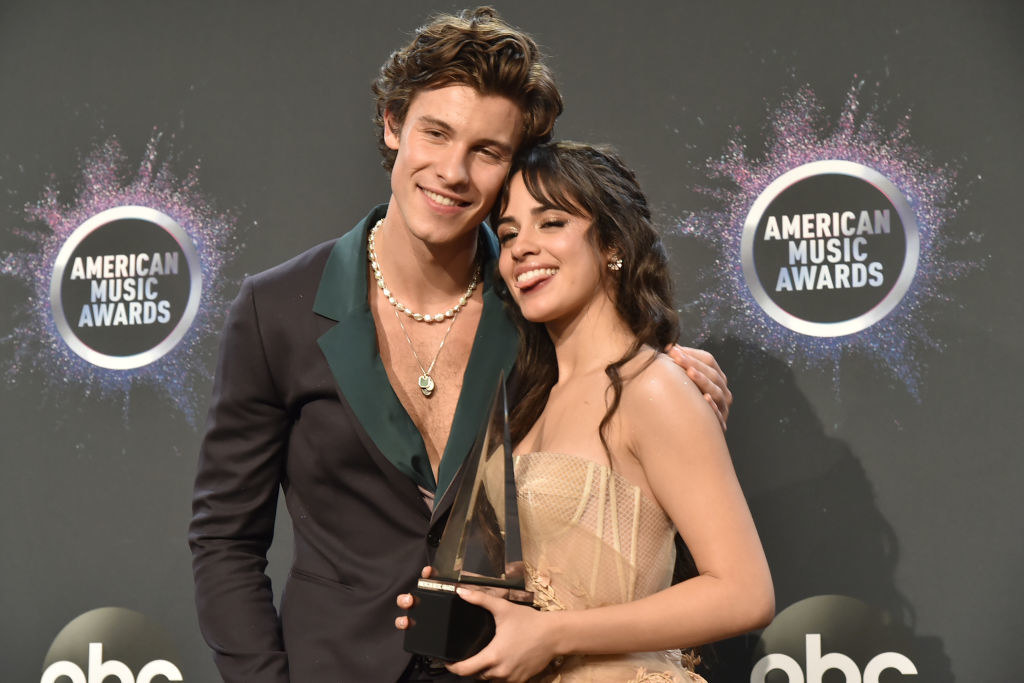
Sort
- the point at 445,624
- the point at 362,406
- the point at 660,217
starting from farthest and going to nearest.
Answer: the point at 660,217, the point at 362,406, the point at 445,624

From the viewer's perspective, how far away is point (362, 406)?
1.98 meters

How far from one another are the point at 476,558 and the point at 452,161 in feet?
2.60

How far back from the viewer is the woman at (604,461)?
5.73 ft

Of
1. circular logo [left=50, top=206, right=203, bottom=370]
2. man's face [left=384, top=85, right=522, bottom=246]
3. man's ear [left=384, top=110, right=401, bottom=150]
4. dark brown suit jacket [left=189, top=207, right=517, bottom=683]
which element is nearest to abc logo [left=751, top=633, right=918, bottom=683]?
dark brown suit jacket [left=189, top=207, right=517, bottom=683]

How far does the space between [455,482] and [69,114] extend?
7.68ft

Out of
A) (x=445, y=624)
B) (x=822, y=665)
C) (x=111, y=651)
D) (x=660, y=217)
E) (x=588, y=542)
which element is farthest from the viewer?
(x=111, y=651)

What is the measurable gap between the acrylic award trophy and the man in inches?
8.7

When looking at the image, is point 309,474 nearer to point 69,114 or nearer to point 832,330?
point 832,330

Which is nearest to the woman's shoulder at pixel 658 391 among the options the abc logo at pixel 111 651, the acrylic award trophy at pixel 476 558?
the acrylic award trophy at pixel 476 558

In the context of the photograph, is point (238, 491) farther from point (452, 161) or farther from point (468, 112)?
point (468, 112)

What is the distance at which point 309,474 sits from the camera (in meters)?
2.06

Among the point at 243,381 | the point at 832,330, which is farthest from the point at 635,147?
the point at 243,381

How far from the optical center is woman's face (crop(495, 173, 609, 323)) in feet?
6.63

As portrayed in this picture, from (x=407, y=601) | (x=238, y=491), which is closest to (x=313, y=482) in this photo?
(x=238, y=491)
